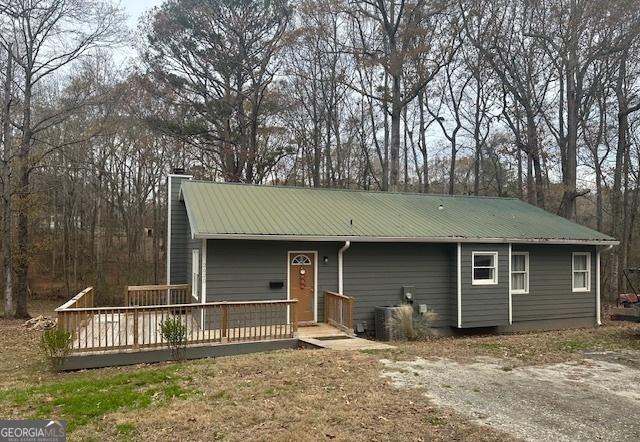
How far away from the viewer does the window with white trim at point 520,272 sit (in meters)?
13.7

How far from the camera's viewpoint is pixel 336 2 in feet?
67.2

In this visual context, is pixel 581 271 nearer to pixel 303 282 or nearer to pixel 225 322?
pixel 303 282

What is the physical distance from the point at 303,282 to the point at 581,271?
9085 mm

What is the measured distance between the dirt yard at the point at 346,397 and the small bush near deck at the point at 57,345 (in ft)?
0.85

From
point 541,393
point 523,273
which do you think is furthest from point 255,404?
point 523,273

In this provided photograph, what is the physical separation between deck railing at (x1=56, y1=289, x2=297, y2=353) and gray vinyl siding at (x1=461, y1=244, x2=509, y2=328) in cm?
508

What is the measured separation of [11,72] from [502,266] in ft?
57.0

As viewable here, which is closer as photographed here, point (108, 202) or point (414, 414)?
point (414, 414)

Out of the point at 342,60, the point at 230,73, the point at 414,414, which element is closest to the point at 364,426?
the point at 414,414

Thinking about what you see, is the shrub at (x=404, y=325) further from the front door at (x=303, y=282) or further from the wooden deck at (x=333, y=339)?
the front door at (x=303, y=282)

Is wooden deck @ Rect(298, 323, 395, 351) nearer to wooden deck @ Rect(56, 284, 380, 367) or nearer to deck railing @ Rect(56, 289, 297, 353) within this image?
wooden deck @ Rect(56, 284, 380, 367)

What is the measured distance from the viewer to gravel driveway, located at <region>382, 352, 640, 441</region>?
485 cm

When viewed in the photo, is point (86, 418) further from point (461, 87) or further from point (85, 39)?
point (461, 87)

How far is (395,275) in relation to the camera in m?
12.6
